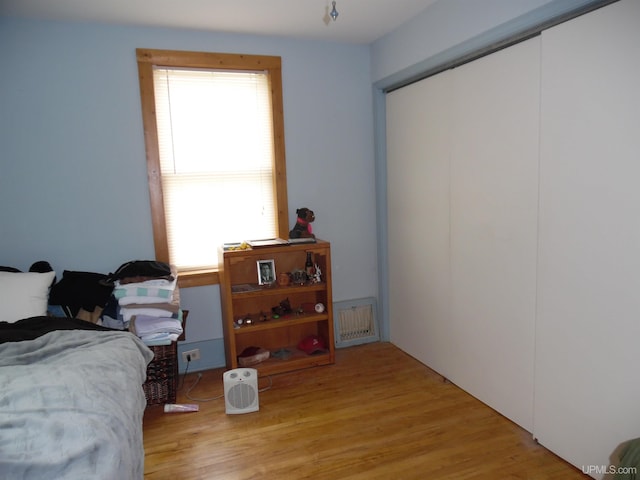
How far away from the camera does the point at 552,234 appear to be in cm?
198

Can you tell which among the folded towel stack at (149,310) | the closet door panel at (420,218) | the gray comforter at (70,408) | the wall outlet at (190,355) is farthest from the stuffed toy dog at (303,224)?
the gray comforter at (70,408)

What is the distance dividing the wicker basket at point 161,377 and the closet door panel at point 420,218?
1763 millimetres

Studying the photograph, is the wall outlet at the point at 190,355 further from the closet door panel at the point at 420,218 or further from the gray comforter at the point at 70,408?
the closet door panel at the point at 420,218

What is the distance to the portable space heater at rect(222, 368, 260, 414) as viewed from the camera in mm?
2510

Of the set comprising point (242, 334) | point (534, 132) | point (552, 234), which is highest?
point (534, 132)

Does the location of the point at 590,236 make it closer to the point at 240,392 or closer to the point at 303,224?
the point at 303,224

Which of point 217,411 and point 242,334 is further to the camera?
point 242,334

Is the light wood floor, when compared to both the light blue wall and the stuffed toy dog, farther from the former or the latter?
the stuffed toy dog

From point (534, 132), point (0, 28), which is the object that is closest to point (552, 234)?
point (534, 132)

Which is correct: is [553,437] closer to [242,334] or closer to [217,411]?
[217,411]

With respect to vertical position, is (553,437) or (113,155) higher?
Result: (113,155)

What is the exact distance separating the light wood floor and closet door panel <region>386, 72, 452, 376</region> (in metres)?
0.35

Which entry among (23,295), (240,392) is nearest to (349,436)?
(240,392)

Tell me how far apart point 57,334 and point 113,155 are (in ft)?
4.45
